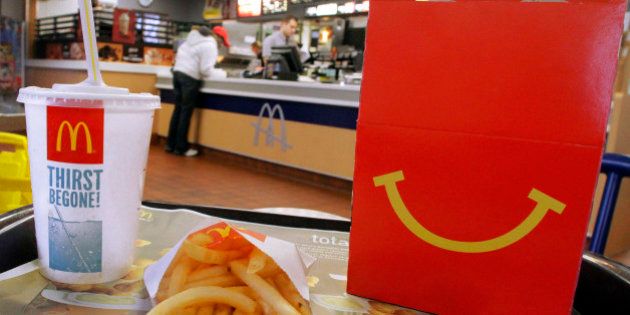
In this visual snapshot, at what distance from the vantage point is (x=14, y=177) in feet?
3.64

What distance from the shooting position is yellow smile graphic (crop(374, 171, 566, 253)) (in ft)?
1.96

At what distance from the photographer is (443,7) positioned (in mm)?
621

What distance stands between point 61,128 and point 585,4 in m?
0.65

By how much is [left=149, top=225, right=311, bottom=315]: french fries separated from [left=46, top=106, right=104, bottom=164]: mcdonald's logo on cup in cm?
18

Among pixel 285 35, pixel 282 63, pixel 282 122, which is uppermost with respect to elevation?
pixel 285 35

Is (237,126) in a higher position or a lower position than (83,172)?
lower

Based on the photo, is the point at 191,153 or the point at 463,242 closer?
the point at 463,242

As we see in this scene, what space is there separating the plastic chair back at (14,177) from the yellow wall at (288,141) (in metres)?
2.99

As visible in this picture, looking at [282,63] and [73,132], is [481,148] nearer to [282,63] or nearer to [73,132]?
[73,132]

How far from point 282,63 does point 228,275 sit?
5.57 m

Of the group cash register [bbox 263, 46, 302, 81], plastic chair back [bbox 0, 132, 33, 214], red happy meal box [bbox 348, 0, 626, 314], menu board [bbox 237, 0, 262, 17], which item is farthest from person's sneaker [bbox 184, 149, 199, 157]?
red happy meal box [bbox 348, 0, 626, 314]

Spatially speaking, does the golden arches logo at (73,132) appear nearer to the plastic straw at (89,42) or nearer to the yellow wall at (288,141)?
the plastic straw at (89,42)

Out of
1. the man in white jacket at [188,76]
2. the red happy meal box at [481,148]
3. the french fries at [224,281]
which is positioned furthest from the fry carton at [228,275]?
the man in white jacket at [188,76]

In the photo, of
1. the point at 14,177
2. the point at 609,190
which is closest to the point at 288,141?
the point at 609,190
